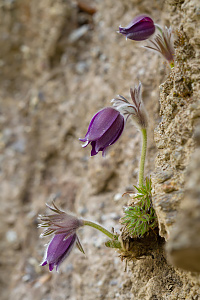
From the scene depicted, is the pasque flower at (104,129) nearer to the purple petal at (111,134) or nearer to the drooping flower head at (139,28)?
the purple petal at (111,134)

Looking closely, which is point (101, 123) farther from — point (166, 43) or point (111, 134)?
point (166, 43)

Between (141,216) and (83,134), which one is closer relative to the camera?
(141,216)

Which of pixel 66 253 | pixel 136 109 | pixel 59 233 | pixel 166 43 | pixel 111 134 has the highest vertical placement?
pixel 166 43

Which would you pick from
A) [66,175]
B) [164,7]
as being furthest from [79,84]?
[164,7]

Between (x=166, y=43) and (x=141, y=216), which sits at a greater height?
(x=166, y=43)

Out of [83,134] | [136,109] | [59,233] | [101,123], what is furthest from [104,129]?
[83,134]

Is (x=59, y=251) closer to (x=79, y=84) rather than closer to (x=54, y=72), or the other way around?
(x=79, y=84)
